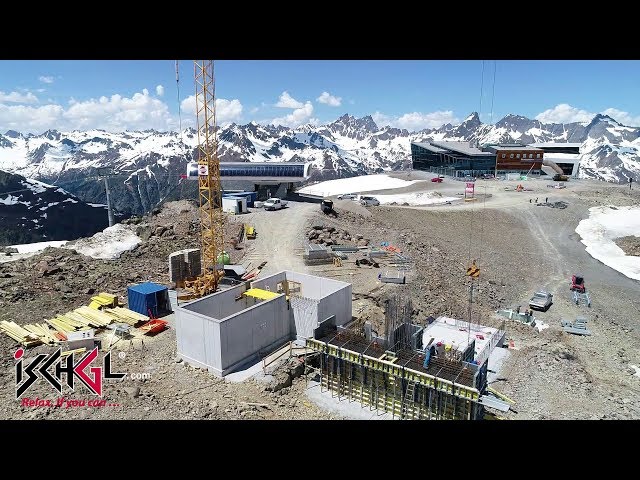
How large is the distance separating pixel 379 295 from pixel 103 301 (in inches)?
555

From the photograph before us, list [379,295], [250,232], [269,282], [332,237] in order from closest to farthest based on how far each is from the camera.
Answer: [269,282] → [379,295] → [332,237] → [250,232]

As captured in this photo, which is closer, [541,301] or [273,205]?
[541,301]

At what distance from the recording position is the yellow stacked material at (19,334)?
18703 millimetres

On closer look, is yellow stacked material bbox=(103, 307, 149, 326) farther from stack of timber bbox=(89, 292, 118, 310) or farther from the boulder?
the boulder

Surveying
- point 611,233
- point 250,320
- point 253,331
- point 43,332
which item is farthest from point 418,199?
point 43,332

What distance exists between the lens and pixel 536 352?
20.6 m

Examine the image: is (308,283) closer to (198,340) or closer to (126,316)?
(198,340)

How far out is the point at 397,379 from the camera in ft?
49.3

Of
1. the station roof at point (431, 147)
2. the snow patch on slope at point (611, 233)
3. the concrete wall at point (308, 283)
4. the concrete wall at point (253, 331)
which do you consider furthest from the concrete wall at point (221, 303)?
the station roof at point (431, 147)

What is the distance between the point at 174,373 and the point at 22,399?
4.67 m

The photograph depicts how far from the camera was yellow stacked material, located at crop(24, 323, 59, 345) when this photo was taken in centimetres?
1898

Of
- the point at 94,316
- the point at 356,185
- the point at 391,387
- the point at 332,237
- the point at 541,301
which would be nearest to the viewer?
the point at 391,387

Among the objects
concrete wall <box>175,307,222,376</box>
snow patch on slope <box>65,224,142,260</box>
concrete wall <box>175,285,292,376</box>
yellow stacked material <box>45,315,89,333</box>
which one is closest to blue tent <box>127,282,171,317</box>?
yellow stacked material <box>45,315,89,333</box>
